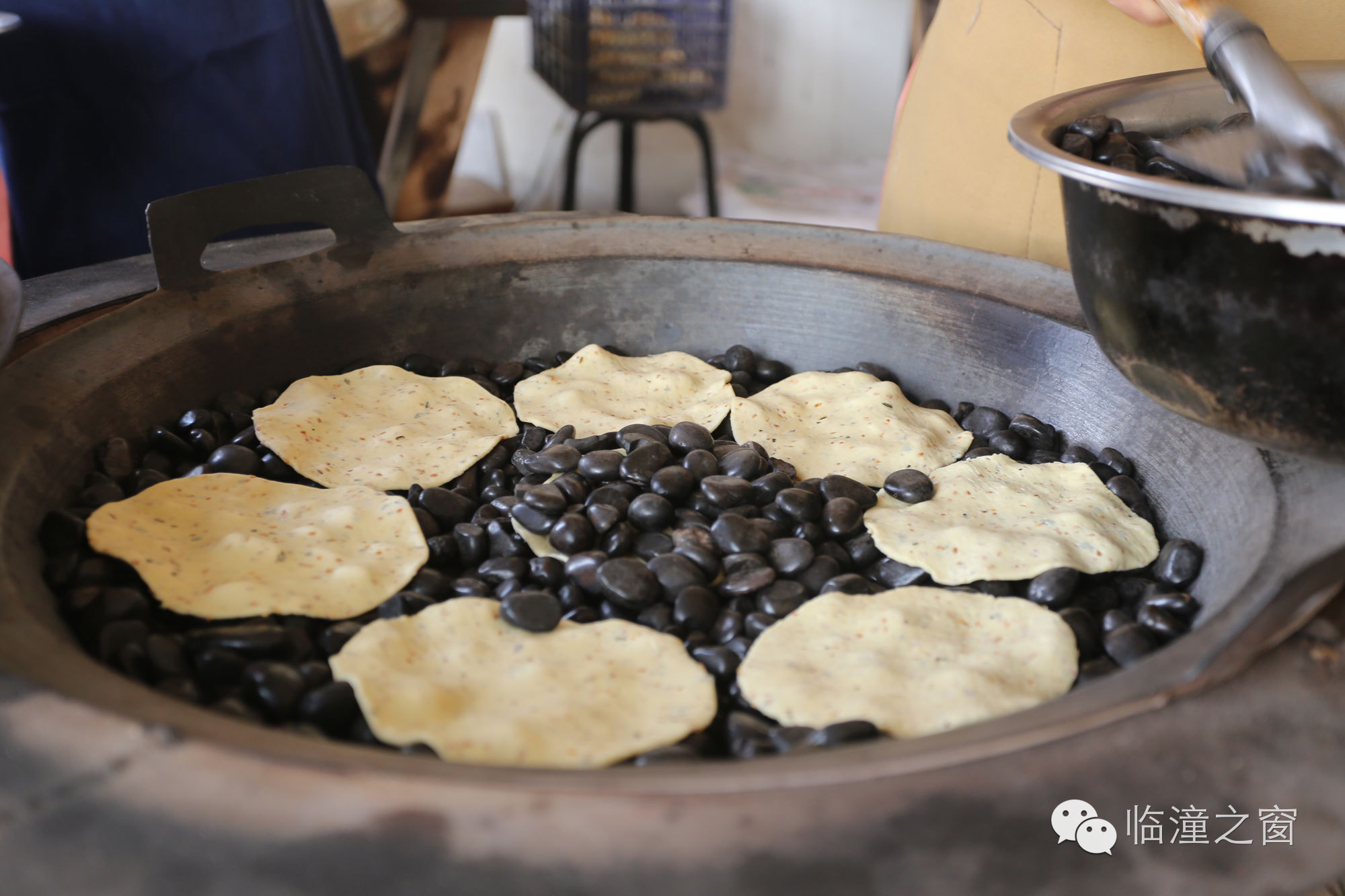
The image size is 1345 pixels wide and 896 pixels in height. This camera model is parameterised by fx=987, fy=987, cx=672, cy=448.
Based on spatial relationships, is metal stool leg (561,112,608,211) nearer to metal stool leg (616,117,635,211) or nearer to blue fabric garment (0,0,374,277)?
metal stool leg (616,117,635,211)

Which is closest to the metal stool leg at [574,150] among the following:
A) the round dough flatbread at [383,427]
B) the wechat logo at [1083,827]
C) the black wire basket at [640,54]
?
the black wire basket at [640,54]

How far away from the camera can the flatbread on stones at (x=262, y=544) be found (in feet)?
3.20

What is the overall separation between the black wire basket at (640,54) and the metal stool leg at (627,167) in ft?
0.47

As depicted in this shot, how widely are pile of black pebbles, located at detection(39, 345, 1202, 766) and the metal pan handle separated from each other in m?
0.21

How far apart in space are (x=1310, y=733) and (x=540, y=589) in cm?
68

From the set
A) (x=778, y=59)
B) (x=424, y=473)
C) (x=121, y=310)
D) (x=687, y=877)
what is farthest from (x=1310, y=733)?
(x=778, y=59)

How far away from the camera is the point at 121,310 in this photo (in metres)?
1.25

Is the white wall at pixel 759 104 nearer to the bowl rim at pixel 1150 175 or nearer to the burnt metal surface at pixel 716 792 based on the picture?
the bowl rim at pixel 1150 175

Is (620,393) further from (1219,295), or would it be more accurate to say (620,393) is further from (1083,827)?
(1083,827)

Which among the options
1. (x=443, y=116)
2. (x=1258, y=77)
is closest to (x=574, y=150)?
(x=443, y=116)

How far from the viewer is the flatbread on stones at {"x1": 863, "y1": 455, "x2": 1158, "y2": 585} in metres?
1.07

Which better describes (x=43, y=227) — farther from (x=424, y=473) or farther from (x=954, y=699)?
(x=954, y=699)

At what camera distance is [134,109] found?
1.85m

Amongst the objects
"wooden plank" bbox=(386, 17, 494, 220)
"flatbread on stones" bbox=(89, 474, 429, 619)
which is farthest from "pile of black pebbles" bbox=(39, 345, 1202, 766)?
"wooden plank" bbox=(386, 17, 494, 220)
